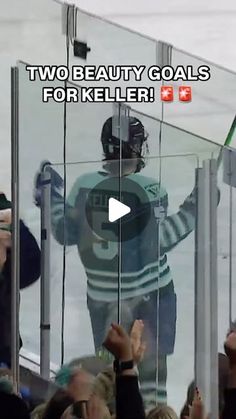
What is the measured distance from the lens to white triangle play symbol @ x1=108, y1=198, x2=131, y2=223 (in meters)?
2.35

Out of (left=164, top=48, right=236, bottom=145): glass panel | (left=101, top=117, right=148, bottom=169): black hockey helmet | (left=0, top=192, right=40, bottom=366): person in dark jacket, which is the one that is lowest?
(left=0, top=192, right=40, bottom=366): person in dark jacket

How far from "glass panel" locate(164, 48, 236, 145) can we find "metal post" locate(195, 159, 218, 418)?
0.10 m

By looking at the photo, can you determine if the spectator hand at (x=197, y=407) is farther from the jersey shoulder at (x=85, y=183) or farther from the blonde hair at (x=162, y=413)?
the jersey shoulder at (x=85, y=183)

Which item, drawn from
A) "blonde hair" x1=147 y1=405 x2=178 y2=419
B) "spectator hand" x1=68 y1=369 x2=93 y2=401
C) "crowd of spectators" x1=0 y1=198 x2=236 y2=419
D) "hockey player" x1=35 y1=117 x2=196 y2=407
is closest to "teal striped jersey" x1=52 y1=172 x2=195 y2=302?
"hockey player" x1=35 y1=117 x2=196 y2=407

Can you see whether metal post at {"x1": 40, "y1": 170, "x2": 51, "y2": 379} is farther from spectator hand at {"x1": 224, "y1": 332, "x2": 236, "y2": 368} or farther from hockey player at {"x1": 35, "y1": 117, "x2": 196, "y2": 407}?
spectator hand at {"x1": 224, "y1": 332, "x2": 236, "y2": 368}

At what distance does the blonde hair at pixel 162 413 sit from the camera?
92.0 inches

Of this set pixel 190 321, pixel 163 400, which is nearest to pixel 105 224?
pixel 190 321

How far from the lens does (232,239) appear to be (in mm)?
2318

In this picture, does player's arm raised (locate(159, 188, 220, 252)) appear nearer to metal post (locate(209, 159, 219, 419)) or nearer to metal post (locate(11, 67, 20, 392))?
metal post (locate(209, 159, 219, 419))

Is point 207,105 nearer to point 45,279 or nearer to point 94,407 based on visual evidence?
point 45,279

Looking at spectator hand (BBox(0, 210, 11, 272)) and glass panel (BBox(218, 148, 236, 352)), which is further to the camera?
spectator hand (BBox(0, 210, 11, 272))

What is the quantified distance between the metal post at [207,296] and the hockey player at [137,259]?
0.16 feet

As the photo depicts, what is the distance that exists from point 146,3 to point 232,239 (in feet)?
2.34

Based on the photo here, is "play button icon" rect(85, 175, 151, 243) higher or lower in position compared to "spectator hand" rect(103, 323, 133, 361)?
higher
